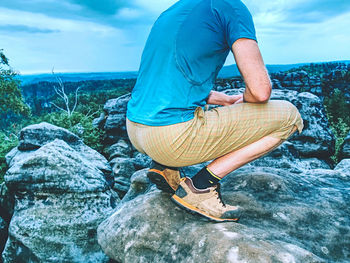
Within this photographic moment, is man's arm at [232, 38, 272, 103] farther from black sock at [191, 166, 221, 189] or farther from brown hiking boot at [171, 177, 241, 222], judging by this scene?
brown hiking boot at [171, 177, 241, 222]

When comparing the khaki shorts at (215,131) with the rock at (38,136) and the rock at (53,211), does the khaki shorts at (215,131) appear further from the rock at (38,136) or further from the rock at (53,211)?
the rock at (38,136)

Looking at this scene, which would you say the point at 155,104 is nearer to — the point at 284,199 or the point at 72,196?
the point at 284,199

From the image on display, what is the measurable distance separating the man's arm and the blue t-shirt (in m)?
0.07

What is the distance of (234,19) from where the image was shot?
2877 mm

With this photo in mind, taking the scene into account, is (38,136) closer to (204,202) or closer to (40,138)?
(40,138)

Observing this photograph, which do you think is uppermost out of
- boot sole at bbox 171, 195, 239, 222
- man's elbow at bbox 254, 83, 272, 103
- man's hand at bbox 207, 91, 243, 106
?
man's elbow at bbox 254, 83, 272, 103

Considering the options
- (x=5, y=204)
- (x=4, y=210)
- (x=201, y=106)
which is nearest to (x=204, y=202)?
(x=201, y=106)

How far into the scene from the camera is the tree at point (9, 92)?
22625mm

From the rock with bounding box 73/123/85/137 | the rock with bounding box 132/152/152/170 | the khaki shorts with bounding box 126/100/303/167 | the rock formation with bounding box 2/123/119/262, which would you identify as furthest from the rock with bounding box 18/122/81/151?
the khaki shorts with bounding box 126/100/303/167

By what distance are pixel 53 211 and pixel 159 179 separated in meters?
2.76

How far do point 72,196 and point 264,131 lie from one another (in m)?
3.76

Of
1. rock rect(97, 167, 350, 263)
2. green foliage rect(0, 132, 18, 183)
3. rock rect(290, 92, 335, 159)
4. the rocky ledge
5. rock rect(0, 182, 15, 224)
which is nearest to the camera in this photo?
rock rect(97, 167, 350, 263)

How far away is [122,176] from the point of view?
948 cm

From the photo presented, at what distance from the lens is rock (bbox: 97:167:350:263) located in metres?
2.80
